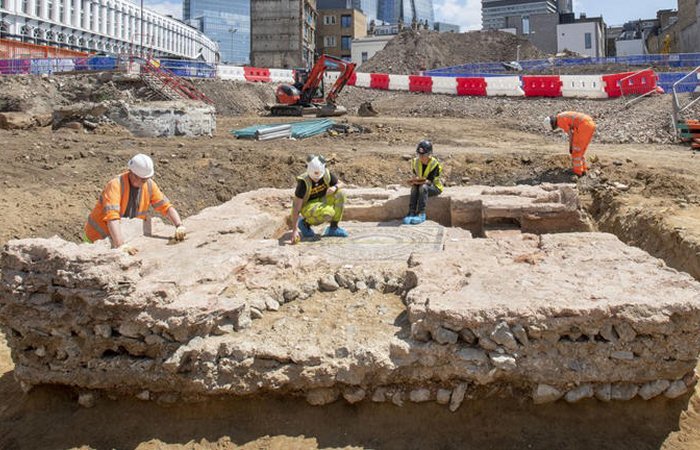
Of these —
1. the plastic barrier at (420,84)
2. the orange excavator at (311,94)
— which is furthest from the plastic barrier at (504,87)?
the orange excavator at (311,94)

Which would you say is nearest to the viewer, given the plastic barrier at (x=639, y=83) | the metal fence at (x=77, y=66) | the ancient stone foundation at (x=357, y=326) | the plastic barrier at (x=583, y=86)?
the ancient stone foundation at (x=357, y=326)

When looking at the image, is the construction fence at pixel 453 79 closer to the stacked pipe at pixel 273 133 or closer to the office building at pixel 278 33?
the stacked pipe at pixel 273 133

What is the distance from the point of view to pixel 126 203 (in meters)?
5.70

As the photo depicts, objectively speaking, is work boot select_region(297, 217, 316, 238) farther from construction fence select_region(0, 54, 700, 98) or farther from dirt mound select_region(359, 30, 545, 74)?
dirt mound select_region(359, 30, 545, 74)

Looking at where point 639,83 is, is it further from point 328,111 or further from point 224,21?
point 224,21

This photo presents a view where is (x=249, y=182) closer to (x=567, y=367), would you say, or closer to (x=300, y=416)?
(x=300, y=416)

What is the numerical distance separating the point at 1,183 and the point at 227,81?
17.9 m

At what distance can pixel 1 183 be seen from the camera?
10.2 meters

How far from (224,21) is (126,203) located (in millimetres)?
144821

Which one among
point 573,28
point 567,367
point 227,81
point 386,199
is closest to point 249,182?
point 386,199

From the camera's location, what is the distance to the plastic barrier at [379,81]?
29.2 m

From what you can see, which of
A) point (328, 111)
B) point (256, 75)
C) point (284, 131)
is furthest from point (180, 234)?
point (256, 75)

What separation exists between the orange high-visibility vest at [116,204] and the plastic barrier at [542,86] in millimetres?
21411

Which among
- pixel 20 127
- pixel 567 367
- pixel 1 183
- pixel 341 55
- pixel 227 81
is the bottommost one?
pixel 567 367
